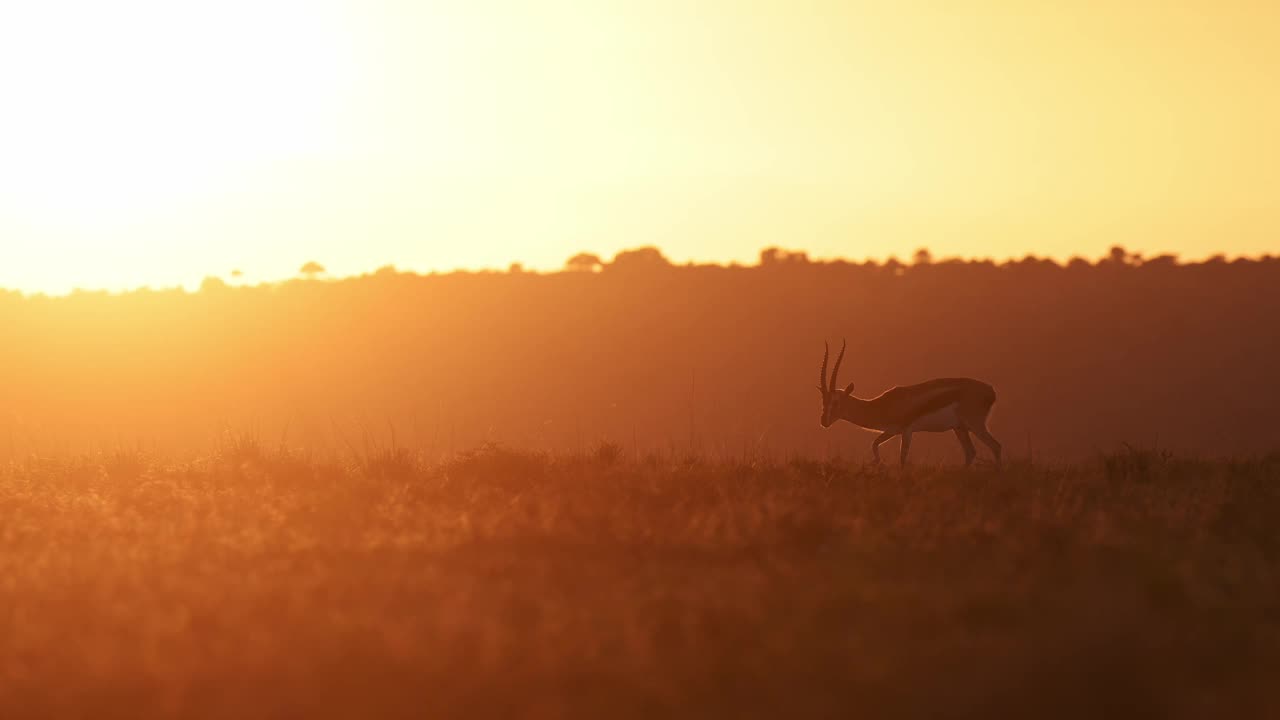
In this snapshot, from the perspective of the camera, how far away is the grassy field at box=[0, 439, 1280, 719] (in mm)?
5656

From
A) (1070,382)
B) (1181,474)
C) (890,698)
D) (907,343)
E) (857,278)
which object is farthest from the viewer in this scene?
(857,278)

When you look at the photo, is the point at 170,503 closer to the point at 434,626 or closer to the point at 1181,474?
the point at 434,626

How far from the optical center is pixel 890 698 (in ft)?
18.1

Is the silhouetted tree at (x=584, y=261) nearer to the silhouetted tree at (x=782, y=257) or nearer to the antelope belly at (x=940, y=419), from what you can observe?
the silhouetted tree at (x=782, y=257)

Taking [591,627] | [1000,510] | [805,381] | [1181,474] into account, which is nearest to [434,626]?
[591,627]

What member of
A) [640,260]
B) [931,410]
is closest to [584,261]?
[640,260]

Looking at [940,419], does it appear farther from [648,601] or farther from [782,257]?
[782,257]

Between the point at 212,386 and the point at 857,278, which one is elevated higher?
the point at 857,278

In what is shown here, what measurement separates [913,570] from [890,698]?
2.47 m

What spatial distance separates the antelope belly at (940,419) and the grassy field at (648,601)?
465 centimetres

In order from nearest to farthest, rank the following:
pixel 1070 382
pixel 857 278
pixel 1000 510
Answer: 1. pixel 1000 510
2. pixel 1070 382
3. pixel 857 278

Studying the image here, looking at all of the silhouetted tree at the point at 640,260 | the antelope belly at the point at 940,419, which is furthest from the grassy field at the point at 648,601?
the silhouetted tree at the point at 640,260

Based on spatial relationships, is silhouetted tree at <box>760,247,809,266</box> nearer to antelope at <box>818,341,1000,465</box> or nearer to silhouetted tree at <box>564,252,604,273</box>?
silhouetted tree at <box>564,252,604,273</box>

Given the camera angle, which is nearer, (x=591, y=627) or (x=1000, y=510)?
(x=591, y=627)
